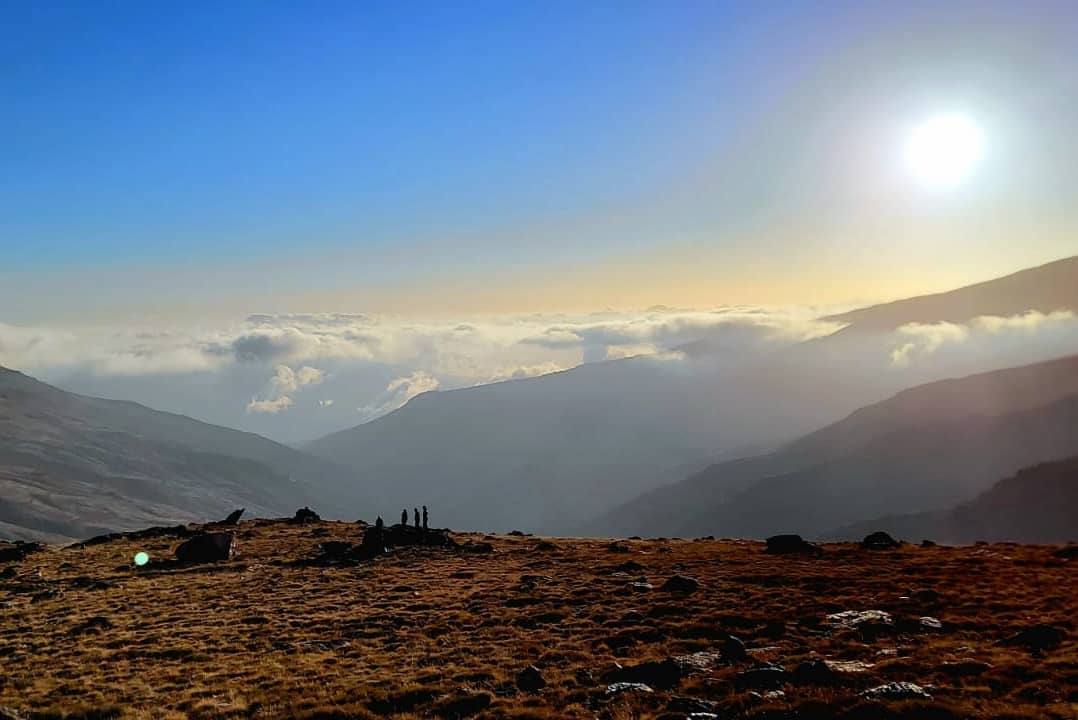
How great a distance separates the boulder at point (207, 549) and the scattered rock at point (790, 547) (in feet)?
172

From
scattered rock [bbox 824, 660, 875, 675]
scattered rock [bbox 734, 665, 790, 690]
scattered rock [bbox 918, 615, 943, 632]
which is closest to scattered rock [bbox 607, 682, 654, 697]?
scattered rock [bbox 734, 665, 790, 690]

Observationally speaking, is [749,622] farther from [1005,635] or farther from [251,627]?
[251,627]

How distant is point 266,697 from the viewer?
2498 centimetres

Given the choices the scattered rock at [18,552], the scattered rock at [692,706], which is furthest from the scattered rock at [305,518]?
the scattered rock at [692,706]

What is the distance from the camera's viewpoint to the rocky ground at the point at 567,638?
21875mm

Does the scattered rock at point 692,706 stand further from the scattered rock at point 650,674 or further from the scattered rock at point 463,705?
the scattered rock at point 463,705

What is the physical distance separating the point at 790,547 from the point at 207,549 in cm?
5604

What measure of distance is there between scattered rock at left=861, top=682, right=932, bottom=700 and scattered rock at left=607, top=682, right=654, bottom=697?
7107 mm

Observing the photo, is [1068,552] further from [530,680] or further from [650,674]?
[530,680]

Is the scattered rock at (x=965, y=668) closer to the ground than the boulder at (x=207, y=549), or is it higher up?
higher up

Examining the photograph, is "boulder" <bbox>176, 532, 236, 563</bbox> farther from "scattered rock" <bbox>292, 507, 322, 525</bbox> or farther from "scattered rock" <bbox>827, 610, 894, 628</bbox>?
"scattered rock" <bbox>827, 610, 894, 628</bbox>

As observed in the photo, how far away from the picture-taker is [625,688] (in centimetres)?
2303

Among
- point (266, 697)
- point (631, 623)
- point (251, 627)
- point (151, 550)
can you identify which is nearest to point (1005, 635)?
point (631, 623)

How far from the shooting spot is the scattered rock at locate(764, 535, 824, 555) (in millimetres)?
55750
